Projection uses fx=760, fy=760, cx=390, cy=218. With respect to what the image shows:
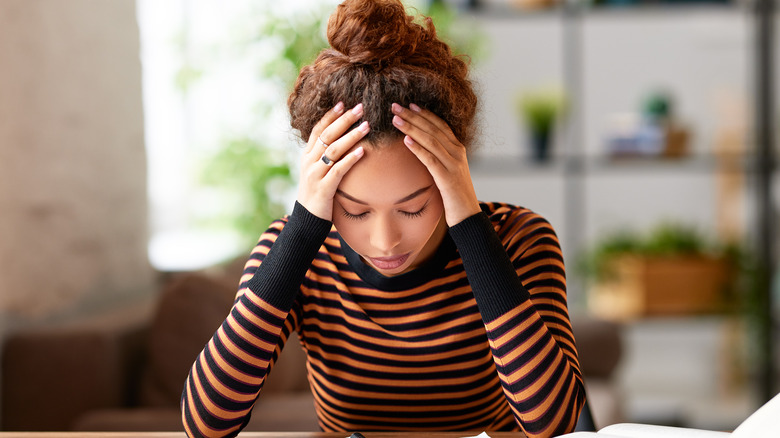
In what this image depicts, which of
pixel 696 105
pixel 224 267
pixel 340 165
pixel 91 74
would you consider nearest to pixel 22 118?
pixel 91 74

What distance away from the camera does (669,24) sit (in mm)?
3375

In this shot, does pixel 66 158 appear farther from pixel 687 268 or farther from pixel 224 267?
pixel 687 268

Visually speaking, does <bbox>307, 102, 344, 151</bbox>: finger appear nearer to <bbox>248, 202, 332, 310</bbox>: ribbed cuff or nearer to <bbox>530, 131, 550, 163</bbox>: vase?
<bbox>248, 202, 332, 310</bbox>: ribbed cuff

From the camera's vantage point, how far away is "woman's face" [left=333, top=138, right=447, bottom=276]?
2.97 ft

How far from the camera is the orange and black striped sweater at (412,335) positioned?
0.95 m

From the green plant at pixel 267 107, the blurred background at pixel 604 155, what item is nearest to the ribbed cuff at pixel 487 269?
the blurred background at pixel 604 155

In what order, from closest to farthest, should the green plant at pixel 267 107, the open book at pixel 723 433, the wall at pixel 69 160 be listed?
the open book at pixel 723 433
the wall at pixel 69 160
the green plant at pixel 267 107

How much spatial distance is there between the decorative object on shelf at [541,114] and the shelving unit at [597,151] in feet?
0.26

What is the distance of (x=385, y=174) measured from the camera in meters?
0.90

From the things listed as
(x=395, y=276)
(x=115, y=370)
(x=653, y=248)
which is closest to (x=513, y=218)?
(x=395, y=276)

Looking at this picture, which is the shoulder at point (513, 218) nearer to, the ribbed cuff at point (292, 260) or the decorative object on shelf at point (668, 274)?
the ribbed cuff at point (292, 260)

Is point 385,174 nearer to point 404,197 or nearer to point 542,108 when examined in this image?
point 404,197

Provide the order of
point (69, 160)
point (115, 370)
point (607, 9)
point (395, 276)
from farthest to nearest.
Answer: point (607, 9), point (69, 160), point (115, 370), point (395, 276)

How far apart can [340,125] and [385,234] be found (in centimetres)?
14
